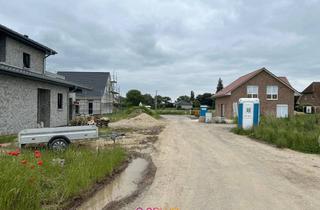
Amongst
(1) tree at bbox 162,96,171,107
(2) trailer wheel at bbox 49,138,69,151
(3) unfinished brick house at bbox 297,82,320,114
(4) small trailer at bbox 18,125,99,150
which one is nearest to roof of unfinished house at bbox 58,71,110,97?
(4) small trailer at bbox 18,125,99,150

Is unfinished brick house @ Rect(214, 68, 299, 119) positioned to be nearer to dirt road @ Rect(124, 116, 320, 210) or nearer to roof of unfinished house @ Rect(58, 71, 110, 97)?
roof of unfinished house @ Rect(58, 71, 110, 97)

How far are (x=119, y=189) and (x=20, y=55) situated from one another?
1501cm

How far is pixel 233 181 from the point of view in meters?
6.85

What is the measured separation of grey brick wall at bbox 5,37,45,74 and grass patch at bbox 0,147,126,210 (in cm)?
1153

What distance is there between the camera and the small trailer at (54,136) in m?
9.68

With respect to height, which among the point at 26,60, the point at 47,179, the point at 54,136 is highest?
the point at 26,60

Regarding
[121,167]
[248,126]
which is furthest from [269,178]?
[248,126]

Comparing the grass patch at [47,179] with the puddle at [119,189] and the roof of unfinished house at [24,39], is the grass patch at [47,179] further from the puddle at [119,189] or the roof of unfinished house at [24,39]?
the roof of unfinished house at [24,39]

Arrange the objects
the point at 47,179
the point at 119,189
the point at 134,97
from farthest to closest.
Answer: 1. the point at 134,97
2. the point at 119,189
3. the point at 47,179

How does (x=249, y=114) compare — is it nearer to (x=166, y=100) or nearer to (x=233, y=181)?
(x=233, y=181)

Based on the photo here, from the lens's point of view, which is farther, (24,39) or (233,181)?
(24,39)

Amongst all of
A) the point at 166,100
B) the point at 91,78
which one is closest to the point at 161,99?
the point at 166,100

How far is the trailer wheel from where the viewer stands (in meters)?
9.91

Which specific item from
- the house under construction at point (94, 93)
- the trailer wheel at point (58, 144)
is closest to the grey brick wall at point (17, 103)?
the trailer wheel at point (58, 144)
